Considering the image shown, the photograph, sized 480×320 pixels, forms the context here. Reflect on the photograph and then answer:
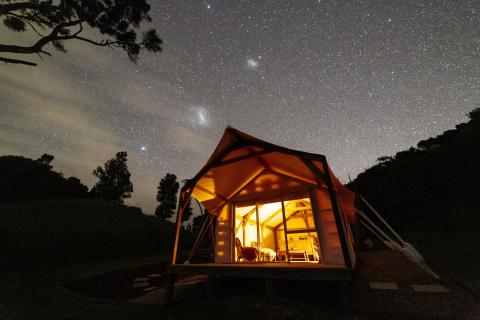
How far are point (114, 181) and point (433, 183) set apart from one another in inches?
2040

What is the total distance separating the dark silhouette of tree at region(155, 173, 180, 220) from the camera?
47.9 metres

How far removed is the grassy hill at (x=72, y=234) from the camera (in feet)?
36.0

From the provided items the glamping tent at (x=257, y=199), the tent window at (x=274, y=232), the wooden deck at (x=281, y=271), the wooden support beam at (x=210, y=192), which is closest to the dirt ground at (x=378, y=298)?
the wooden deck at (x=281, y=271)

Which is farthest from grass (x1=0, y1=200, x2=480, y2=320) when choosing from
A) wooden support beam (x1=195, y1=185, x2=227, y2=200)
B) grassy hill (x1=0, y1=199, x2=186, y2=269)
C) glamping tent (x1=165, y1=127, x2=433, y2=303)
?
wooden support beam (x1=195, y1=185, x2=227, y2=200)

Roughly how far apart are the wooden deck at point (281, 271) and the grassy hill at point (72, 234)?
9996 millimetres

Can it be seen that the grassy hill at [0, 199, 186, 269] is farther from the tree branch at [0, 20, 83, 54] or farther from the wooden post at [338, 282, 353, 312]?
the wooden post at [338, 282, 353, 312]

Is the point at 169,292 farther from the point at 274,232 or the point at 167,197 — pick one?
the point at 167,197

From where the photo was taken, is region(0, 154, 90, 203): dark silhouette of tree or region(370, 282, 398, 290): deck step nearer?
region(370, 282, 398, 290): deck step

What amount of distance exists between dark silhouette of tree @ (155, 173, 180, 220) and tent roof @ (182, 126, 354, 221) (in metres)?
43.6

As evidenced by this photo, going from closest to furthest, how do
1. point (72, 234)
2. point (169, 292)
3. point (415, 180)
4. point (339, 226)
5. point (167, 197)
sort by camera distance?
point (339, 226)
point (169, 292)
point (72, 234)
point (415, 180)
point (167, 197)

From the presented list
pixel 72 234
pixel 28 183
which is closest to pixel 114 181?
pixel 28 183

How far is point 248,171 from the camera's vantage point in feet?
23.2

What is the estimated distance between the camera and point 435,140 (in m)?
29.0

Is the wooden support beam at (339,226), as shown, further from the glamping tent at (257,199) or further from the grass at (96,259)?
the grass at (96,259)
